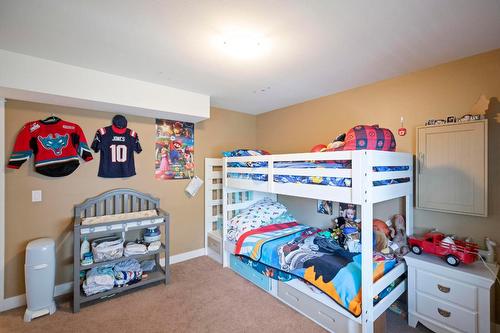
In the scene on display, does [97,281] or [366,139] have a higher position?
[366,139]

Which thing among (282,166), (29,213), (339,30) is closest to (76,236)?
(29,213)

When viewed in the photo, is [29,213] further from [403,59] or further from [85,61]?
[403,59]

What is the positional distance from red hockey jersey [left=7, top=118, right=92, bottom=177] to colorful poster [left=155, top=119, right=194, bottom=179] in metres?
0.84

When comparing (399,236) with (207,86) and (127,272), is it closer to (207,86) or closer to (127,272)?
(207,86)

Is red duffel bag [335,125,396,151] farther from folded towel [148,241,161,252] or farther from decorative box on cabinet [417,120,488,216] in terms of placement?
folded towel [148,241,161,252]

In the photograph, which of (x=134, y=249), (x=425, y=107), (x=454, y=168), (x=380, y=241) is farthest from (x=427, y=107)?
(x=134, y=249)

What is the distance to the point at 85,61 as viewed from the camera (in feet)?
6.84

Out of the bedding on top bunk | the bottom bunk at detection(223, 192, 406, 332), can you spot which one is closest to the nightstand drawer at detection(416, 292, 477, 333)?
the bottom bunk at detection(223, 192, 406, 332)

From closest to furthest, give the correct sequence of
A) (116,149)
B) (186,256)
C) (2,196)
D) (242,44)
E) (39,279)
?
(242,44) → (39,279) → (2,196) → (116,149) → (186,256)

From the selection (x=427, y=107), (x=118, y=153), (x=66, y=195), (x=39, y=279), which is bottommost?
(x=39, y=279)

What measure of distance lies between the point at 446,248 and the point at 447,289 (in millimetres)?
325

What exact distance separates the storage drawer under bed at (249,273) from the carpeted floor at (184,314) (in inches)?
3.0

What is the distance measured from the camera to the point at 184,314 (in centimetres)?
220

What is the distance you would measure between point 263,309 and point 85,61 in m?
2.95
